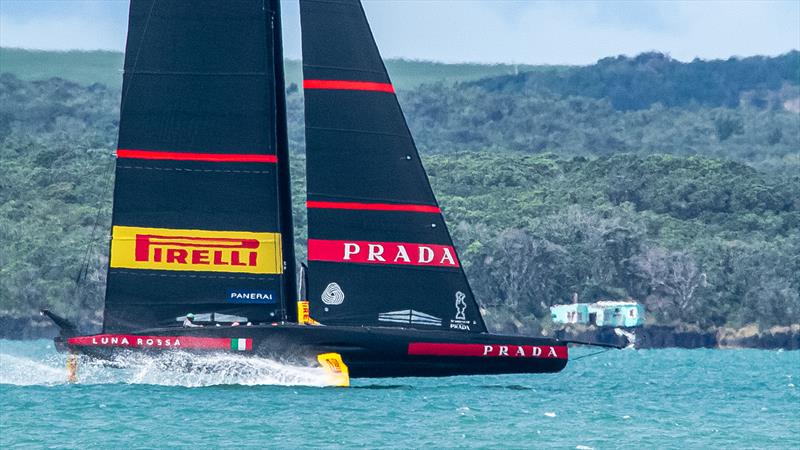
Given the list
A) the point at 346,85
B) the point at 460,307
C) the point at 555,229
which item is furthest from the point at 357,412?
the point at 555,229

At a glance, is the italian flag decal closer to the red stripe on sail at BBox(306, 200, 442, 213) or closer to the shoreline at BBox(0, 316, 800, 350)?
the red stripe on sail at BBox(306, 200, 442, 213)

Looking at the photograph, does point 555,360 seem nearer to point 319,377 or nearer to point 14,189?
point 319,377

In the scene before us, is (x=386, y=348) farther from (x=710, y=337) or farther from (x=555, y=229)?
(x=555, y=229)

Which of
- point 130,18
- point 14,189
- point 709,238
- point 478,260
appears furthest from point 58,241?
point 130,18

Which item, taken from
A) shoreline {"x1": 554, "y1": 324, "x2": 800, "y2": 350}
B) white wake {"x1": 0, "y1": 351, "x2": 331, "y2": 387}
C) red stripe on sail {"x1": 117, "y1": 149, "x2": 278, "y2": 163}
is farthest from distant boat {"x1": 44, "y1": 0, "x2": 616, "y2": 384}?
shoreline {"x1": 554, "y1": 324, "x2": 800, "y2": 350}

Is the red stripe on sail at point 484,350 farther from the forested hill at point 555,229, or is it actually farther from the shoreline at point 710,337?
the shoreline at point 710,337

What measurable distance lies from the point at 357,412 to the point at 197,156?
6710mm

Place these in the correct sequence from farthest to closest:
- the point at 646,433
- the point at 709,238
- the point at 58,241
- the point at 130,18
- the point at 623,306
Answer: the point at 709,238
the point at 58,241
the point at 623,306
the point at 130,18
the point at 646,433

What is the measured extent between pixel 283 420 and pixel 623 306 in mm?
81085

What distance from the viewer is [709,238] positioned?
133 meters

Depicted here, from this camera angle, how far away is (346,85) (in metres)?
39.6

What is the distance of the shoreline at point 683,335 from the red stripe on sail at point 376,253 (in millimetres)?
78618

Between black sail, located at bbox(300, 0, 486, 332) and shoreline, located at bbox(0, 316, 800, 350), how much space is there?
7873 centimetres

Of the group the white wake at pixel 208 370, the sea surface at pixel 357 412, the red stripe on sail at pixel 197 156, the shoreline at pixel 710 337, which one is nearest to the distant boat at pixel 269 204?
the red stripe on sail at pixel 197 156
